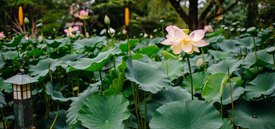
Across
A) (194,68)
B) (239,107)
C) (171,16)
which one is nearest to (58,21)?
(171,16)

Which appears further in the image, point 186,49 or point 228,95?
point 228,95

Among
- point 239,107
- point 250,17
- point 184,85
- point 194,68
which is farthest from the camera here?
point 250,17

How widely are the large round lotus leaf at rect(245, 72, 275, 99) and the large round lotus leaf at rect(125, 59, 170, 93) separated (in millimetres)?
321

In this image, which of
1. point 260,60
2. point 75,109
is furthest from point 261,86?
point 75,109

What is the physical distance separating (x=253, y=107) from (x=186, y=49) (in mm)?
382

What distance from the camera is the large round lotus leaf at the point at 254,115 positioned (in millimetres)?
958

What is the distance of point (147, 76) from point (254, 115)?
1.31 feet

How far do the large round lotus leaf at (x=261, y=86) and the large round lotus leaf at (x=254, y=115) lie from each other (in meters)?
0.04

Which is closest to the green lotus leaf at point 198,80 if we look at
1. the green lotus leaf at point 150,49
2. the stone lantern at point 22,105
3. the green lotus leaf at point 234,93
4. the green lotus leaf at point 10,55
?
the green lotus leaf at point 234,93

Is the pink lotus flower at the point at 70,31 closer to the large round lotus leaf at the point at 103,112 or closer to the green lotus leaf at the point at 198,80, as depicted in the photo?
the green lotus leaf at the point at 198,80

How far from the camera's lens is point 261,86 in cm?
114

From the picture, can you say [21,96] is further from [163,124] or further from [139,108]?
[163,124]

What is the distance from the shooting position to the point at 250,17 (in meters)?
3.48

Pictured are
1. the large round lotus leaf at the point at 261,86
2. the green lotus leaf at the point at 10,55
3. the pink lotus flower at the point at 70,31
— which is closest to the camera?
the large round lotus leaf at the point at 261,86
